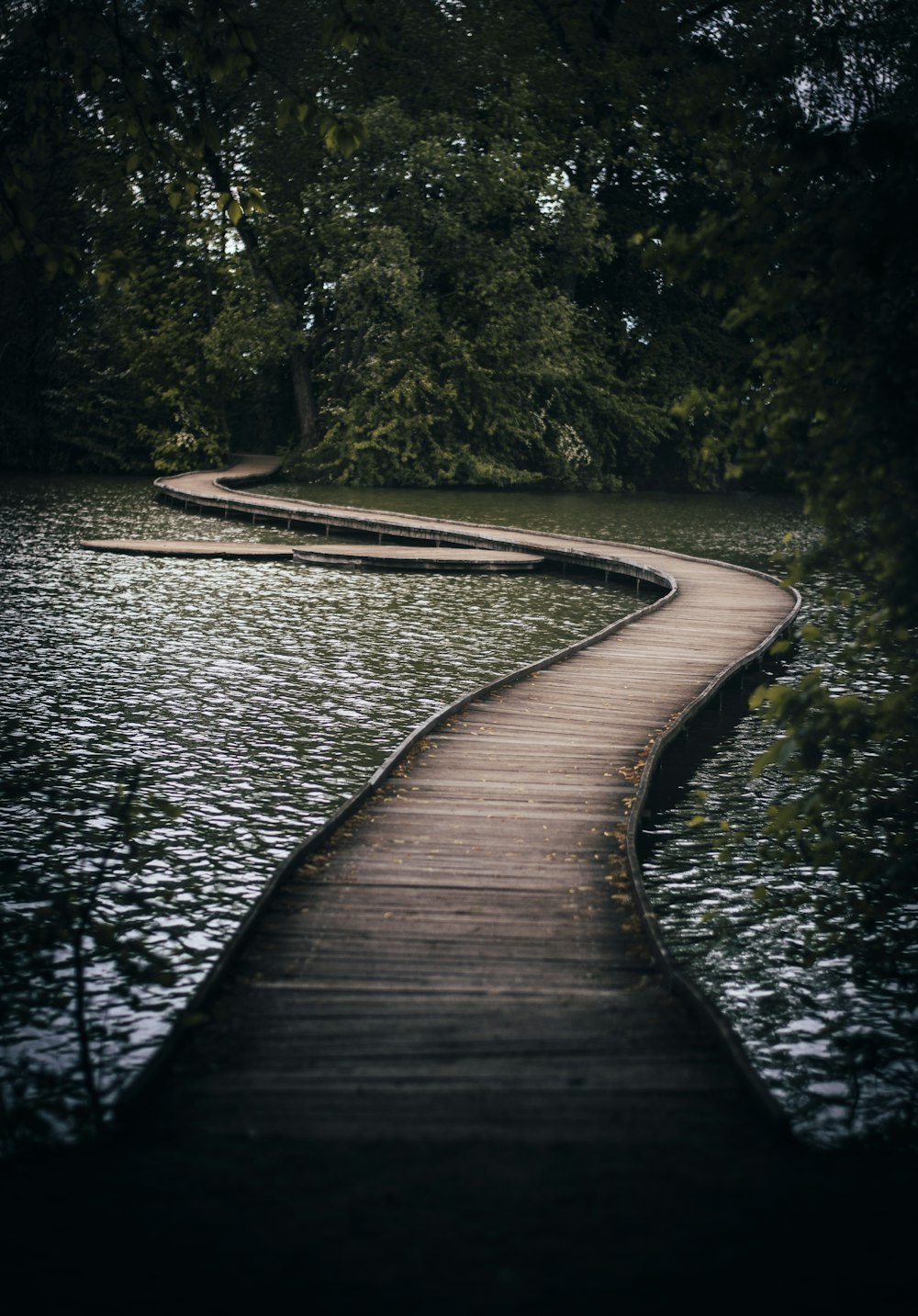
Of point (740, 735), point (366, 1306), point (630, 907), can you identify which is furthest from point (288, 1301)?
point (740, 735)

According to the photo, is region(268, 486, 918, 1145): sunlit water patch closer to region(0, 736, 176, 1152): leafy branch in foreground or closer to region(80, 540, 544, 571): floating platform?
region(0, 736, 176, 1152): leafy branch in foreground

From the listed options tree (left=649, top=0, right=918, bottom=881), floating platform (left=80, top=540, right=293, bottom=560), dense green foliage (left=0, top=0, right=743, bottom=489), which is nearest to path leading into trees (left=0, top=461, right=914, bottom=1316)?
tree (left=649, top=0, right=918, bottom=881)

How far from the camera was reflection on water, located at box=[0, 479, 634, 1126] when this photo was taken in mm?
5988

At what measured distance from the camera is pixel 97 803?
7363mm

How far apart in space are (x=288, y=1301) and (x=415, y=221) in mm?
30708

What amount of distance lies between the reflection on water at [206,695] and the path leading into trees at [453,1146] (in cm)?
75

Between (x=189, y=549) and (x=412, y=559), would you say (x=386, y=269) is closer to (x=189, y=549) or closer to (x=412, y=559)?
(x=412, y=559)

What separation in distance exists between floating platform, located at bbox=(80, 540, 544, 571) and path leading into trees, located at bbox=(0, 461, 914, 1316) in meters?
12.6

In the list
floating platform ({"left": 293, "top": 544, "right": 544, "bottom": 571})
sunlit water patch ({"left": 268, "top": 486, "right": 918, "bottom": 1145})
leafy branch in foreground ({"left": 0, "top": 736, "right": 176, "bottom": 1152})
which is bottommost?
leafy branch in foreground ({"left": 0, "top": 736, "right": 176, "bottom": 1152})

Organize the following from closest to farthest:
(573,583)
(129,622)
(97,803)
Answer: (97,803), (129,622), (573,583)

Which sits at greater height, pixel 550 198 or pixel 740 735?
pixel 550 198

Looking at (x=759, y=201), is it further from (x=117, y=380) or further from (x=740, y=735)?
(x=117, y=380)

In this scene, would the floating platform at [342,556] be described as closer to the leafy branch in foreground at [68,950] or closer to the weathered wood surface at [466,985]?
the weathered wood surface at [466,985]

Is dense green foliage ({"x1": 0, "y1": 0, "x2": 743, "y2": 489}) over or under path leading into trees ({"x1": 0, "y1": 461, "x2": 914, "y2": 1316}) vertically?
over
